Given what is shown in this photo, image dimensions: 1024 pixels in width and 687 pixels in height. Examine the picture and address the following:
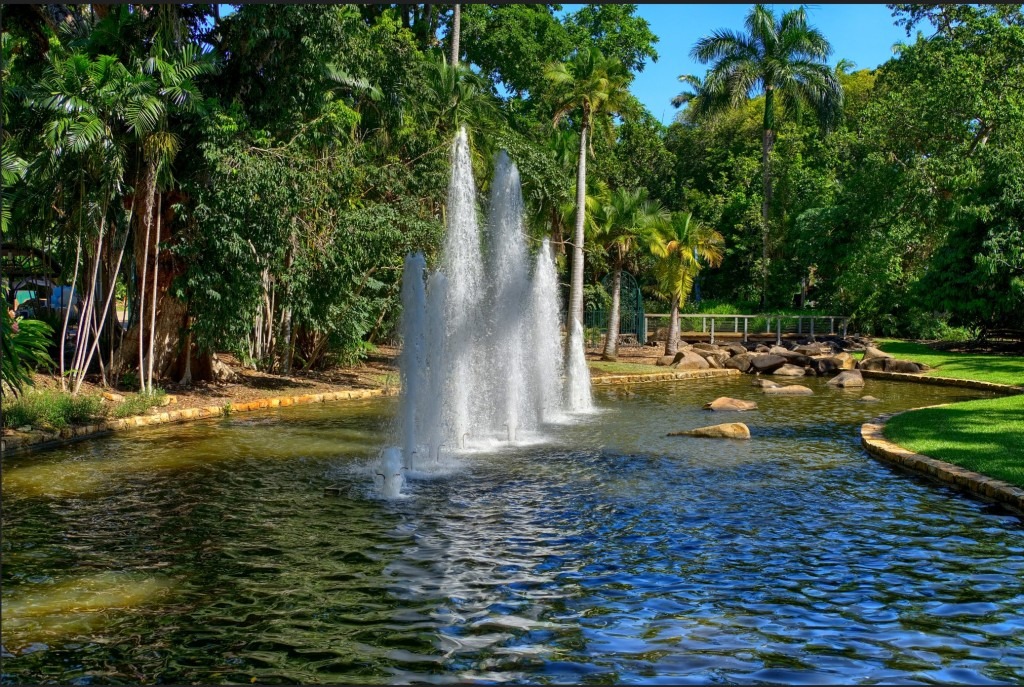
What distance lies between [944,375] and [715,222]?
26.5 metres

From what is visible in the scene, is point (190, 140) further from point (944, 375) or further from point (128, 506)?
point (944, 375)

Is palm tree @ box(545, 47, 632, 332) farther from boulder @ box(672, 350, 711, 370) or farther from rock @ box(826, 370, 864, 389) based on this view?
rock @ box(826, 370, 864, 389)

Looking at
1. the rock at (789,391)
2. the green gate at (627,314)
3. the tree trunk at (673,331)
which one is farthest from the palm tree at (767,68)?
the rock at (789,391)

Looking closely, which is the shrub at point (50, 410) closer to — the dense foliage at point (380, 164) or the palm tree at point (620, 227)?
the dense foliage at point (380, 164)

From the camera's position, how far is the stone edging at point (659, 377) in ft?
85.3

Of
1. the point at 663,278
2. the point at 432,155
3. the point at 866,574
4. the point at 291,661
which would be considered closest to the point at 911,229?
the point at 663,278

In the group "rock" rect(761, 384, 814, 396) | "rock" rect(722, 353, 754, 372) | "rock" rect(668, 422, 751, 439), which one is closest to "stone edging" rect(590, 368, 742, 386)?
"rock" rect(722, 353, 754, 372)

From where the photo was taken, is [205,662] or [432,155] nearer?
[205,662]

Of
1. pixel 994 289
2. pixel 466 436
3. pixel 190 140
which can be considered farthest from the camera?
pixel 994 289

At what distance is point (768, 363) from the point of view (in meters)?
30.0

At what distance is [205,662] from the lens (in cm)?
541

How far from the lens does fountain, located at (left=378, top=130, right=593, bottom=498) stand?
13461 millimetres

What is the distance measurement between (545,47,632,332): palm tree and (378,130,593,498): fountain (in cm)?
688

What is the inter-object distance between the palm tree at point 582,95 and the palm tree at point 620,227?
9.59 ft
